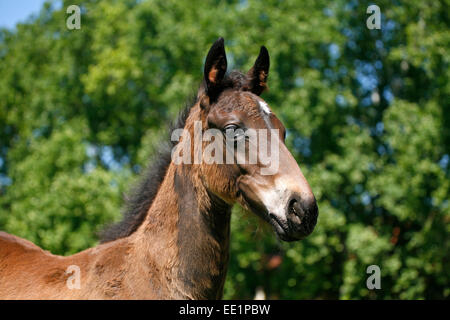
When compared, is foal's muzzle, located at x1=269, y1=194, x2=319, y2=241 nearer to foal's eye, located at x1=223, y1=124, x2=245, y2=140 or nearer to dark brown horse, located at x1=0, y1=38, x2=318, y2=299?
dark brown horse, located at x1=0, y1=38, x2=318, y2=299

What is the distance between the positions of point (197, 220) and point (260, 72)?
4.43ft

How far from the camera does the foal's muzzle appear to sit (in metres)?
2.90

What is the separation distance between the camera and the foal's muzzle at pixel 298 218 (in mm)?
2900

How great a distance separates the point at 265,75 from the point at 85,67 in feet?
69.7

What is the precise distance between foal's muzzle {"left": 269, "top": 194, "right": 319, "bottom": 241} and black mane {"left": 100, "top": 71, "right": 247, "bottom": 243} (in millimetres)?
1195

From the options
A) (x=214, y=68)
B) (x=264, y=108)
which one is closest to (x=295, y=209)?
(x=264, y=108)

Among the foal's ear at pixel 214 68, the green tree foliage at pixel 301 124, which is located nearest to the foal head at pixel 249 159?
the foal's ear at pixel 214 68

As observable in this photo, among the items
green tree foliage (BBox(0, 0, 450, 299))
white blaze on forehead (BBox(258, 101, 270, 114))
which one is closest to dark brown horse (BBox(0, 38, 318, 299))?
white blaze on forehead (BBox(258, 101, 270, 114))

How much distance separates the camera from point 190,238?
3.37 m

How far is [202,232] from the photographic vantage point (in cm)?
337

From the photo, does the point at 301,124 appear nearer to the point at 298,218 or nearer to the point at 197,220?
the point at 197,220

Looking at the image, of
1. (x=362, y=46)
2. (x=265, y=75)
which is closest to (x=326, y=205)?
(x=362, y=46)

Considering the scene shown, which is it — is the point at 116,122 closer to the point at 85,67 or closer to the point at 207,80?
the point at 85,67

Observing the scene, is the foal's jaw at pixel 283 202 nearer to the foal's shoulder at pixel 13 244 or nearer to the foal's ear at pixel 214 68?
the foal's ear at pixel 214 68
